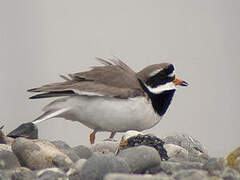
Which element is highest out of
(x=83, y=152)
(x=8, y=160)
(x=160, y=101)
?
(x=160, y=101)

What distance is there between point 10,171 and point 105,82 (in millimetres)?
1537

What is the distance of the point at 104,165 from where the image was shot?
2387 mm

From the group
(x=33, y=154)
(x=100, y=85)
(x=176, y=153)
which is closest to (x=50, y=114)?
(x=100, y=85)

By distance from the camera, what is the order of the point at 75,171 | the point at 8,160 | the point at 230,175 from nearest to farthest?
the point at 230,175 → the point at 75,171 → the point at 8,160

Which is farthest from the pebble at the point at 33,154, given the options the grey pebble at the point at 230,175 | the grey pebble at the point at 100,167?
the grey pebble at the point at 230,175

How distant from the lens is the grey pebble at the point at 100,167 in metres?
2.37

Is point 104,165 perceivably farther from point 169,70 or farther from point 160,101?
point 169,70

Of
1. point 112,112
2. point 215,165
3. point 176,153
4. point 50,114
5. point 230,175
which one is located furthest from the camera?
point 50,114

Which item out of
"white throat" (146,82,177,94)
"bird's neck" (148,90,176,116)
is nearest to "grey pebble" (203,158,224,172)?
"bird's neck" (148,90,176,116)

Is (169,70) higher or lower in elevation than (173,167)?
higher

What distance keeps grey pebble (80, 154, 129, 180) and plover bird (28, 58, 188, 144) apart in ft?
4.65

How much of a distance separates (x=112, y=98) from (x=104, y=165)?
155 cm

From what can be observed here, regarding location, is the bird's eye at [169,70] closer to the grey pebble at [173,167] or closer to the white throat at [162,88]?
the white throat at [162,88]

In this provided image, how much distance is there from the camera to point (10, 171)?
9.03ft
